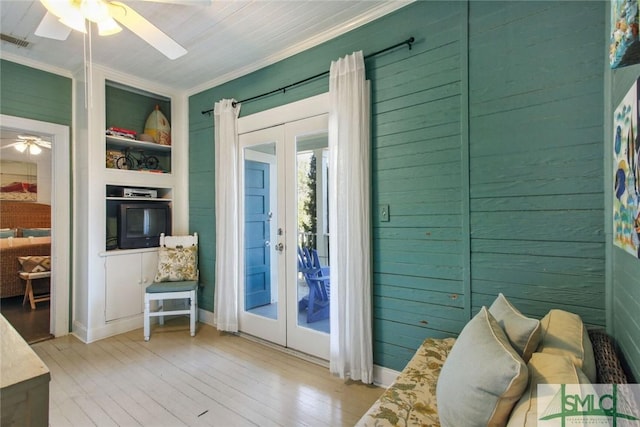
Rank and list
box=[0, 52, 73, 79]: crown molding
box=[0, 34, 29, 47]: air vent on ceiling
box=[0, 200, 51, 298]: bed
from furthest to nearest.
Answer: box=[0, 200, 51, 298]: bed
box=[0, 52, 73, 79]: crown molding
box=[0, 34, 29, 47]: air vent on ceiling

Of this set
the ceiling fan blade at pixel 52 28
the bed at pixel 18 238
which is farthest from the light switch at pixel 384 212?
the bed at pixel 18 238

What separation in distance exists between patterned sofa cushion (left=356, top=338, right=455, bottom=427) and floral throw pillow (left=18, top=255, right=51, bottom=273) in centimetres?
527

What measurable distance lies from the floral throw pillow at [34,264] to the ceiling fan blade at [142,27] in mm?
4233

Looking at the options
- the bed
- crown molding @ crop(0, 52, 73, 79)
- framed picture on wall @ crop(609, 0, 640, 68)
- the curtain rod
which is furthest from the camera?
the bed

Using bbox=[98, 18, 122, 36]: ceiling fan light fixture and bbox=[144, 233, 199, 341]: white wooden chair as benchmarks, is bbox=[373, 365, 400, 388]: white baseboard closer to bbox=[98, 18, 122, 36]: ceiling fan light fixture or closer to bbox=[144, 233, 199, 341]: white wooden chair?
bbox=[144, 233, 199, 341]: white wooden chair

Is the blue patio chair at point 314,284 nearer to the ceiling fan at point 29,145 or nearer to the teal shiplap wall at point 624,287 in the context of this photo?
the teal shiplap wall at point 624,287

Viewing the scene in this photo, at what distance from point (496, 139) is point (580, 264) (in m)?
0.82

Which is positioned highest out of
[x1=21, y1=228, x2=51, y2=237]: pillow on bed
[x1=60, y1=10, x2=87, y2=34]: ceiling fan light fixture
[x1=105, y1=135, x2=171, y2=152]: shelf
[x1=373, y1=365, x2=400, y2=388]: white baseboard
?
[x1=60, y1=10, x2=87, y2=34]: ceiling fan light fixture

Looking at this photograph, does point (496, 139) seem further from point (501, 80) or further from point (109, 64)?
point (109, 64)

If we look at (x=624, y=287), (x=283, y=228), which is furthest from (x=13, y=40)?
(x=624, y=287)

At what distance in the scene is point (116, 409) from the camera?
2.06 meters

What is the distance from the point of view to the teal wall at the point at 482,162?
1.65 metres

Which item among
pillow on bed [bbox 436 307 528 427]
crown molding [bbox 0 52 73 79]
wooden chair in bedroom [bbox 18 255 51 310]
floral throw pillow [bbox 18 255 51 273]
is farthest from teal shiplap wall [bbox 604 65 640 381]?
floral throw pillow [bbox 18 255 51 273]

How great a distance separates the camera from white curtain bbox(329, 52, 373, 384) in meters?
2.31
